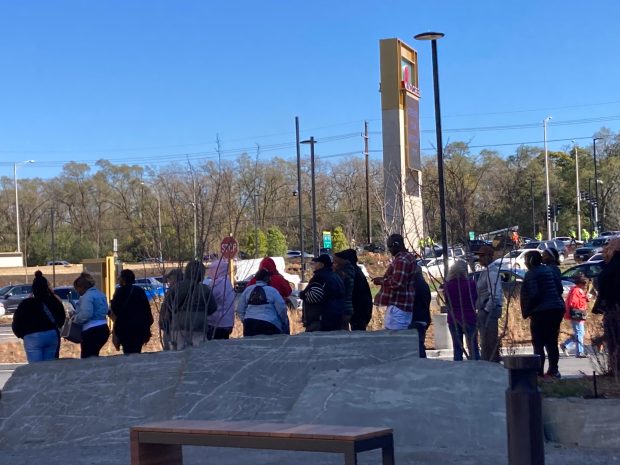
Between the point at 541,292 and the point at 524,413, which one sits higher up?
the point at 541,292

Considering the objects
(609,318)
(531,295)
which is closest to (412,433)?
(609,318)

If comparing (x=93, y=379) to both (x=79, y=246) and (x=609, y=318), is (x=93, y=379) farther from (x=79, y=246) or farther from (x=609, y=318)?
(x=79, y=246)

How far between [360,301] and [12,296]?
3580 centimetres

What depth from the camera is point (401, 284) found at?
9.50 m

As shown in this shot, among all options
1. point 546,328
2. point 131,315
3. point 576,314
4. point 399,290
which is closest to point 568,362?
point 576,314

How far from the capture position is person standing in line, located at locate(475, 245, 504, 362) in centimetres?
889

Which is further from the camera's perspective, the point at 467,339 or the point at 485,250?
the point at 485,250

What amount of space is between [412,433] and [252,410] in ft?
5.06

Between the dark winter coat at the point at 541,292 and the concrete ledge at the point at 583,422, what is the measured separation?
2690mm

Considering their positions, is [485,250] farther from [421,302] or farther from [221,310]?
[221,310]

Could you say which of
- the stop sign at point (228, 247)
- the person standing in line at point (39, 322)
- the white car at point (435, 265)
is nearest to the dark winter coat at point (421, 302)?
the white car at point (435, 265)

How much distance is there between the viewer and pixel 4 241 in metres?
87.1

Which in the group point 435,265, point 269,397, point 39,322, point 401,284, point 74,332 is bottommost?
point 269,397

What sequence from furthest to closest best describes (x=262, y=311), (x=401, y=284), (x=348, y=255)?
(x=348, y=255)
(x=262, y=311)
(x=401, y=284)
